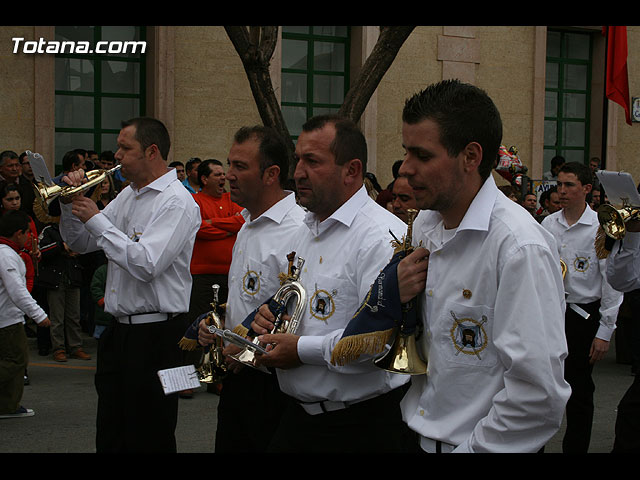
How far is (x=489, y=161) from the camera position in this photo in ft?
8.55

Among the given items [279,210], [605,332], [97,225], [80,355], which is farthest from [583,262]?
[80,355]

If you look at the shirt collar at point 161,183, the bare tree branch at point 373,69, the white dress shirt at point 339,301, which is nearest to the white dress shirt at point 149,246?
the shirt collar at point 161,183

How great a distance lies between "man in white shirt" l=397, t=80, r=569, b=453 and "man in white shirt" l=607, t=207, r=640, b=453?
94.0 inches

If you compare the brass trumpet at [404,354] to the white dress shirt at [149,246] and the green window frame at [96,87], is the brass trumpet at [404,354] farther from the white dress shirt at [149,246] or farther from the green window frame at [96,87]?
the green window frame at [96,87]

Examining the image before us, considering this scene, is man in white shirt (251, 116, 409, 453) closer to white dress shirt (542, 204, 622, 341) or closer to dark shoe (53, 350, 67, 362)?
white dress shirt (542, 204, 622, 341)

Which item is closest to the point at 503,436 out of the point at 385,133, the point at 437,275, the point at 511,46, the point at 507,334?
the point at 507,334

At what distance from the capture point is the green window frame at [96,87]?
47.0ft

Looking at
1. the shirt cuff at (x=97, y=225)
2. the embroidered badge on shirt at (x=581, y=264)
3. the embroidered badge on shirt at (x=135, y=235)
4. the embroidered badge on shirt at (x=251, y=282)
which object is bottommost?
the embroidered badge on shirt at (x=581, y=264)

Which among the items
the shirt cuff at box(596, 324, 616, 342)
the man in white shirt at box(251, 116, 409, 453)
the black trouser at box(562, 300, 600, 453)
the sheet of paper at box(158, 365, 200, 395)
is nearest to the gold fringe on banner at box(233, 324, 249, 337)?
→ the man in white shirt at box(251, 116, 409, 453)

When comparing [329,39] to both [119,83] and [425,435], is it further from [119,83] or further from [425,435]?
[425,435]

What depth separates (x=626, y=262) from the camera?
15.8 feet

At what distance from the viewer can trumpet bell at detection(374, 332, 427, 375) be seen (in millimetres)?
2689

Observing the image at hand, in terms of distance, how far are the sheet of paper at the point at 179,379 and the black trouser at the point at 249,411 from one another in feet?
0.82

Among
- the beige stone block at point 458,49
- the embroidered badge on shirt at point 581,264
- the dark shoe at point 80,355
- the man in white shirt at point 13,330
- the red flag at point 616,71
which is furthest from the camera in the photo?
the beige stone block at point 458,49
